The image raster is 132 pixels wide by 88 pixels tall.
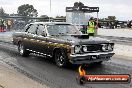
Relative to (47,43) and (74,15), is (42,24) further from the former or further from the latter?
(74,15)

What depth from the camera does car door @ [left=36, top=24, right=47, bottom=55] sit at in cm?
1235

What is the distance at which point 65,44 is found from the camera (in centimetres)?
1101

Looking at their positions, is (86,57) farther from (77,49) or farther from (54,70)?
(54,70)

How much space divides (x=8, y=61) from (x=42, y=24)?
201 cm

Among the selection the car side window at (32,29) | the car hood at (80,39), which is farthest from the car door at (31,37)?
the car hood at (80,39)

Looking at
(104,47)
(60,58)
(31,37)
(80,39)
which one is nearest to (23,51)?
(31,37)

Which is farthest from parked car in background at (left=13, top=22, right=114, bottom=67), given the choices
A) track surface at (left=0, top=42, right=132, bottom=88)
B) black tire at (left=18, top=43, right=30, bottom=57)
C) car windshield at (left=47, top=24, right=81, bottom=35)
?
track surface at (left=0, top=42, right=132, bottom=88)

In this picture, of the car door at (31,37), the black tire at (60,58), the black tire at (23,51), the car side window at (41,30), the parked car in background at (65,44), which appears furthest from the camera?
the black tire at (23,51)

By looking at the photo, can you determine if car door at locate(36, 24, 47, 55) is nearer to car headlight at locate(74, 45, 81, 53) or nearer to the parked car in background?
the parked car in background

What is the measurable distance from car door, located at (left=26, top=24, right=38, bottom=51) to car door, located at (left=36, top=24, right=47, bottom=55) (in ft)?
1.01

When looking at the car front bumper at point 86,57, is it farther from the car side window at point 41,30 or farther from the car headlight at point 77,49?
the car side window at point 41,30

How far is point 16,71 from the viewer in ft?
35.3

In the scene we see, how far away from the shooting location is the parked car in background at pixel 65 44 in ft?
35.2

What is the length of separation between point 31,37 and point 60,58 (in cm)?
243
